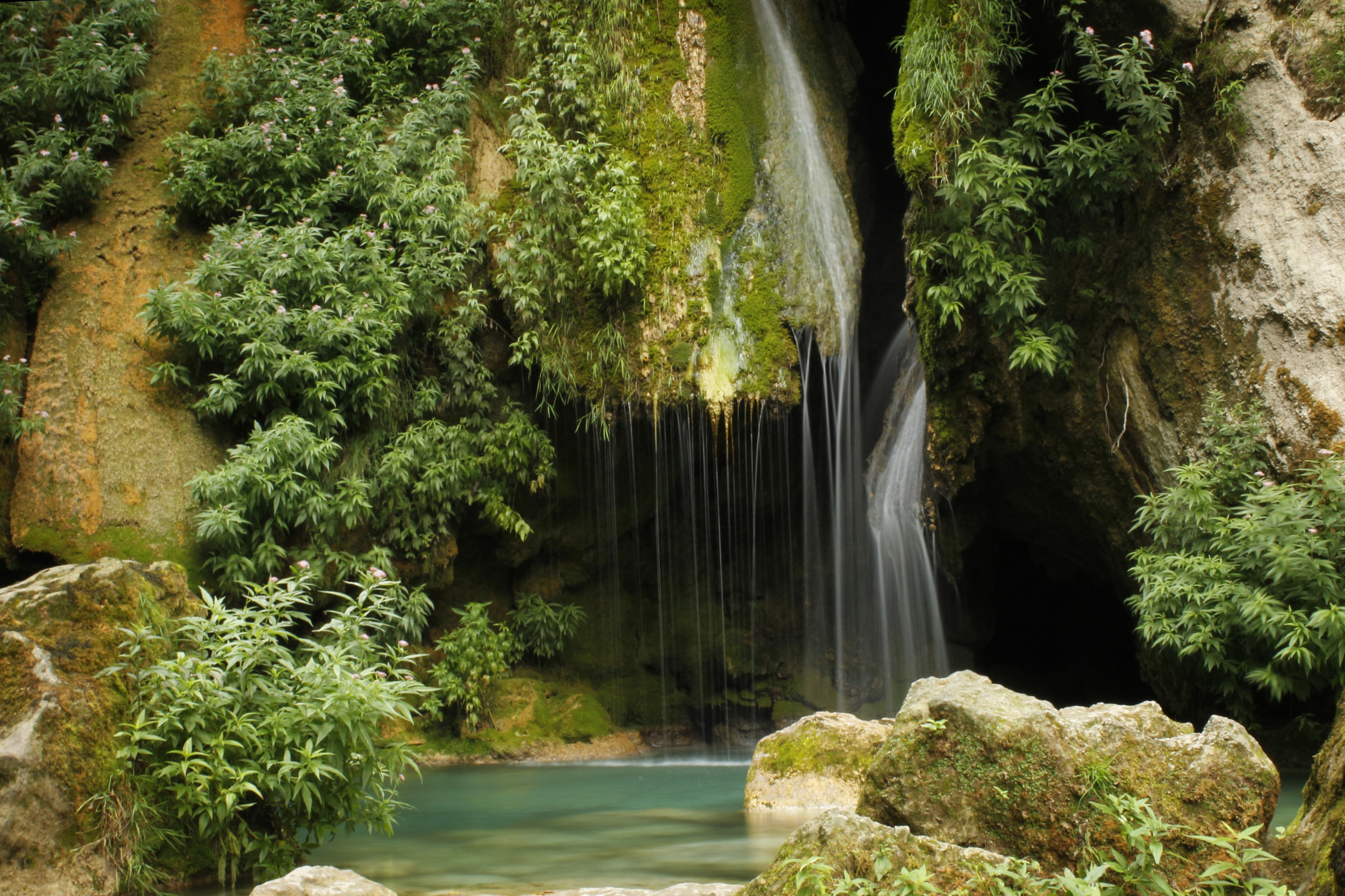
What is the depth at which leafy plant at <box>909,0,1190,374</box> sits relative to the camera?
7789 millimetres

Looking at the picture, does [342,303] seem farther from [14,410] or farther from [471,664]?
[471,664]

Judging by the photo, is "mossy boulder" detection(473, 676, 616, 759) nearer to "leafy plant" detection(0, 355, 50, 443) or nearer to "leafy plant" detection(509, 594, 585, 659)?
"leafy plant" detection(509, 594, 585, 659)

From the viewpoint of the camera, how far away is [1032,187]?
317 inches

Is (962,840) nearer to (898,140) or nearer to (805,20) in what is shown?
(898,140)

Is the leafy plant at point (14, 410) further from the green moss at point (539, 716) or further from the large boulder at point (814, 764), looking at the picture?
the large boulder at point (814, 764)

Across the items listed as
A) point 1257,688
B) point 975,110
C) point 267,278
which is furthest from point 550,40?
point 1257,688

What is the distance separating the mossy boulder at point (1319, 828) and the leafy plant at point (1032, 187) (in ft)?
16.8

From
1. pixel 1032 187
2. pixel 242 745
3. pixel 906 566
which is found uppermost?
pixel 1032 187

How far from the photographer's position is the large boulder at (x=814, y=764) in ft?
20.0

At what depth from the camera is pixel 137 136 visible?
398 inches

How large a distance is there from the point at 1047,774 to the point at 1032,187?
588 cm

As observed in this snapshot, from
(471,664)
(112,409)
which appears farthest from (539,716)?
(112,409)

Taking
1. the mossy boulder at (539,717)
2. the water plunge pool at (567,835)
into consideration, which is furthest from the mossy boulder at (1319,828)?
the mossy boulder at (539,717)

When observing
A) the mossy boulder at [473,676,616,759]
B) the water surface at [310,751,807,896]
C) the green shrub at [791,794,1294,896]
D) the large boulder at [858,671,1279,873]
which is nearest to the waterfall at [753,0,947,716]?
the water surface at [310,751,807,896]
